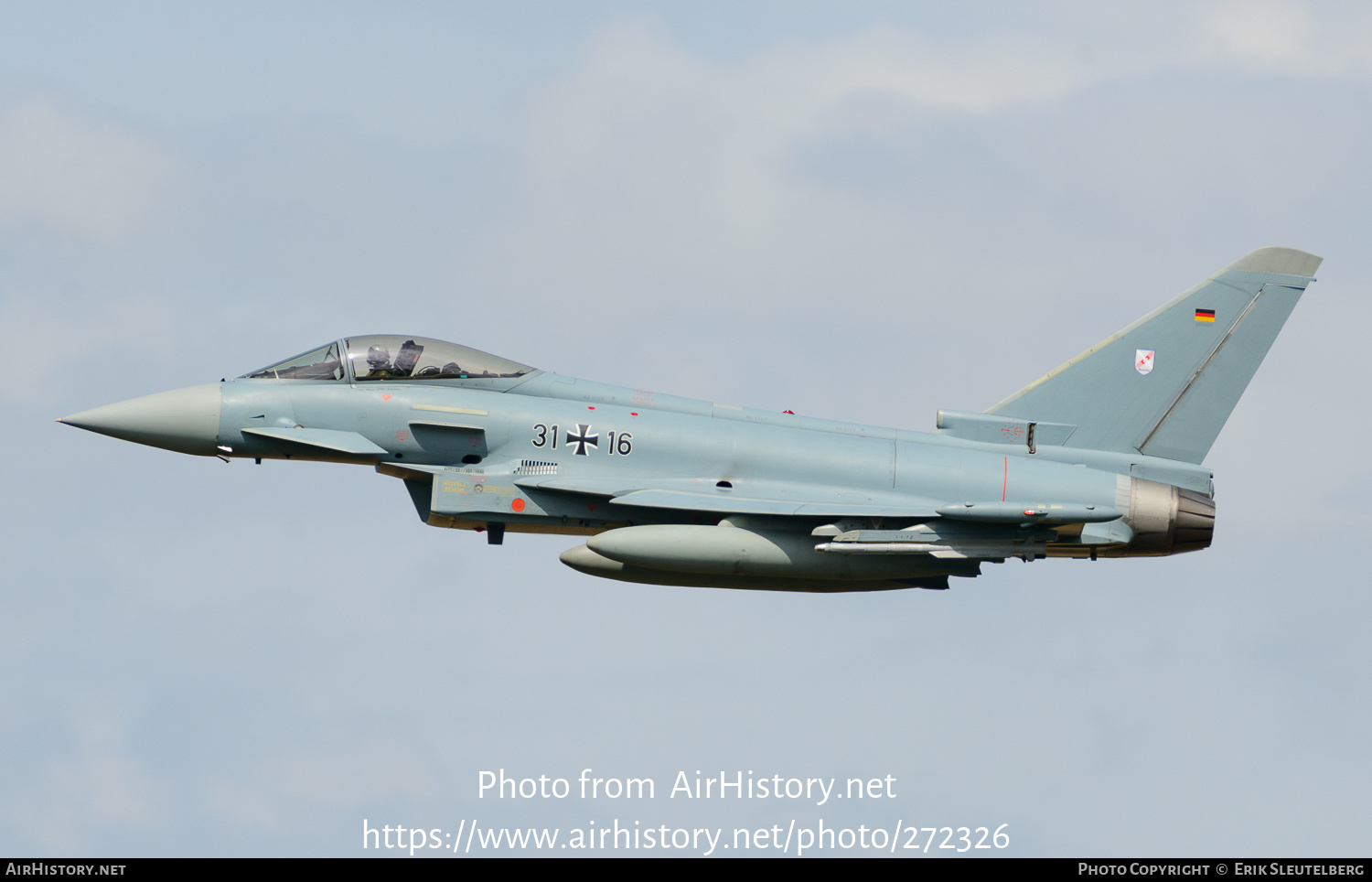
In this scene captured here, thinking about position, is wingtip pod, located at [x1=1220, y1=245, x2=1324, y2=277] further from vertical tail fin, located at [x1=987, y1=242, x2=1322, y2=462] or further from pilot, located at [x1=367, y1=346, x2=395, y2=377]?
pilot, located at [x1=367, y1=346, x2=395, y2=377]

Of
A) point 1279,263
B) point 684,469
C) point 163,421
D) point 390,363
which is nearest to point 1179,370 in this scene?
point 1279,263

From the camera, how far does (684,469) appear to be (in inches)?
886

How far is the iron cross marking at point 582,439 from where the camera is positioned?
2242 centimetres

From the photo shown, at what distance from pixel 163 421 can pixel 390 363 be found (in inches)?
121

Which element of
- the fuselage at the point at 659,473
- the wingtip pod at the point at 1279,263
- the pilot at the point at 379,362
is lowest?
the fuselage at the point at 659,473

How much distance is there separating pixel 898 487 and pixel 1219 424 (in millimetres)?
5171

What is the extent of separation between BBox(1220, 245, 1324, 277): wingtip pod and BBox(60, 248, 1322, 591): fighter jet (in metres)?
3.22

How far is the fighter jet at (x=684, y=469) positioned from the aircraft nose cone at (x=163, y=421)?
0.09 feet

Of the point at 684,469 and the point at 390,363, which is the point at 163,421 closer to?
the point at 390,363

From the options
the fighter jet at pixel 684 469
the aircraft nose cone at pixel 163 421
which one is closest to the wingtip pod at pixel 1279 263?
the fighter jet at pixel 684 469

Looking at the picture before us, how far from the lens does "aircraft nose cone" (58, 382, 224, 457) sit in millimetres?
21906

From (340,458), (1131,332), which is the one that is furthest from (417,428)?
(1131,332)

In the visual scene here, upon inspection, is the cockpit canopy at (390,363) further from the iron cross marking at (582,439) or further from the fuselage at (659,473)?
the iron cross marking at (582,439)

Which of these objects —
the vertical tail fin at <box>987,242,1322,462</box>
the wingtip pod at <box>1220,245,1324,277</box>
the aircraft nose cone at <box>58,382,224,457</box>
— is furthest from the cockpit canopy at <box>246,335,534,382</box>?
the wingtip pod at <box>1220,245,1324,277</box>
